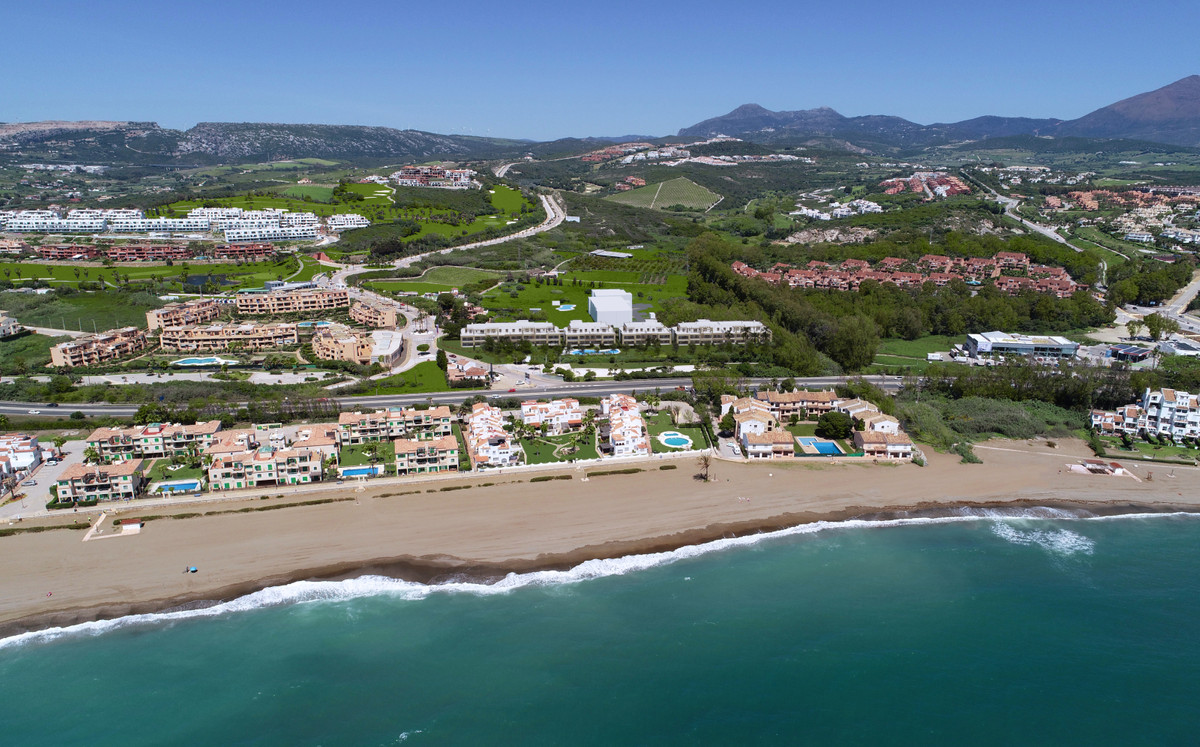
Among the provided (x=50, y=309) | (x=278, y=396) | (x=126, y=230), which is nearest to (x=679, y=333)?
(x=278, y=396)

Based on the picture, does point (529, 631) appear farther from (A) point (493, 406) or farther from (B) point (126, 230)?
(B) point (126, 230)

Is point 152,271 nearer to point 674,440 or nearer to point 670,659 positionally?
point 674,440

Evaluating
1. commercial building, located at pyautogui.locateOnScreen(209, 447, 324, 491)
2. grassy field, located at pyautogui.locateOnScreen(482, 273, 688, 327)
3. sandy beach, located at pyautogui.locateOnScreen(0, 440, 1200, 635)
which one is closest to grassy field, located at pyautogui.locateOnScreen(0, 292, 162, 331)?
grassy field, located at pyautogui.locateOnScreen(482, 273, 688, 327)

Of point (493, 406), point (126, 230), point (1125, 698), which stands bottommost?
point (1125, 698)

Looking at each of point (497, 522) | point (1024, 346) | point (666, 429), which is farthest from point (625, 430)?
point (1024, 346)

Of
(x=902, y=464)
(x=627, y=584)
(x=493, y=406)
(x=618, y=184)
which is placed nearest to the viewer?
(x=627, y=584)

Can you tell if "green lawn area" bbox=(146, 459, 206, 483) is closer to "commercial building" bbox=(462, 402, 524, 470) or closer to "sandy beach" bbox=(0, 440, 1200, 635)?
"sandy beach" bbox=(0, 440, 1200, 635)

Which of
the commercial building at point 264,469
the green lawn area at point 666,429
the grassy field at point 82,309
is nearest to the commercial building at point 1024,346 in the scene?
the green lawn area at point 666,429
